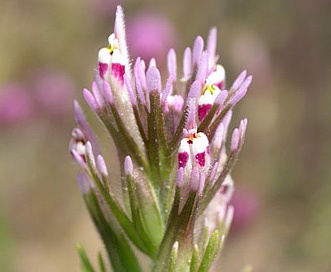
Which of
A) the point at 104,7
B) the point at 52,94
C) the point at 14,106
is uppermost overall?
the point at 104,7

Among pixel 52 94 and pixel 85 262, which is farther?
pixel 52 94

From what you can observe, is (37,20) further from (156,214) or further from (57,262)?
(156,214)

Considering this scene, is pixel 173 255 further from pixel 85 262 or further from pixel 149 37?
pixel 149 37

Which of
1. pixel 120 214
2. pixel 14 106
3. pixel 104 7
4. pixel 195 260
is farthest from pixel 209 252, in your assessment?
pixel 104 7

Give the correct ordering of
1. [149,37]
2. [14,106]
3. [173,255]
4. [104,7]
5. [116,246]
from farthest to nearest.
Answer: [104,7], [149,37], [14,106], [116,246], [173,255]

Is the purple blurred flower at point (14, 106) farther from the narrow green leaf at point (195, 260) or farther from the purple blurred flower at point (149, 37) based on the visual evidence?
the narrow green leaf at point (195, 260)

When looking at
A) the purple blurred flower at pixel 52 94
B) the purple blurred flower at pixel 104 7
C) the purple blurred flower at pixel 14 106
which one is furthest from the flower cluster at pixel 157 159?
the purple blurred flower at pixel 104 7
